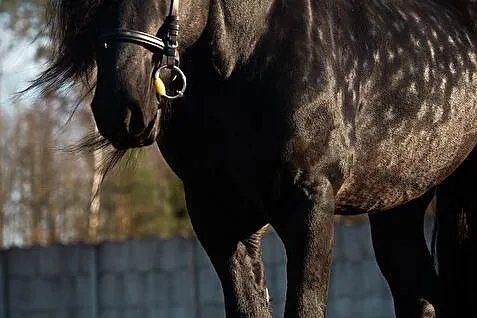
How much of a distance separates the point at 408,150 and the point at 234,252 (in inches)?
26.9

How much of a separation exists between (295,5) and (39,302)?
944 centimetres

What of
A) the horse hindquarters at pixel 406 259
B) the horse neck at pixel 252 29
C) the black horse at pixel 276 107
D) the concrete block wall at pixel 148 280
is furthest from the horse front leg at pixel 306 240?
the concrete block wall at pixel 148 280

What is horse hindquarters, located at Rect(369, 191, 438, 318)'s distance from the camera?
14.5 ft

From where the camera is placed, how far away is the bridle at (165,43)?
3.25 m

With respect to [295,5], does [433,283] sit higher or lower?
lower

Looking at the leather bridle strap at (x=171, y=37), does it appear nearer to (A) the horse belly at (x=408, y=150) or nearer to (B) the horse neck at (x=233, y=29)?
(B) the horse neck at (x=233, y=29)

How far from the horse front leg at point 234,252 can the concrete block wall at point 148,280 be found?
6502 mm

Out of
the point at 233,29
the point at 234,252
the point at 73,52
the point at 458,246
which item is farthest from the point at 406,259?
the point at 73,52

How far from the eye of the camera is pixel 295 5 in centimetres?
369

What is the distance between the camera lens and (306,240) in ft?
11.5

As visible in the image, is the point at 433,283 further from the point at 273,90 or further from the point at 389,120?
the point at 273,90

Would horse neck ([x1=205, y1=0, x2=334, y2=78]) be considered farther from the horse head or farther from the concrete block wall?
the concrete block wall

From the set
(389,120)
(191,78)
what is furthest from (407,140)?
(191,78)

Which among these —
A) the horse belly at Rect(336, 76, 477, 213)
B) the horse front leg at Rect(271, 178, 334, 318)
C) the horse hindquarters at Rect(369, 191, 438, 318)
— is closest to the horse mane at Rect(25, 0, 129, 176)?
the horse front leg at Rect(271, 178, 334, 318)
